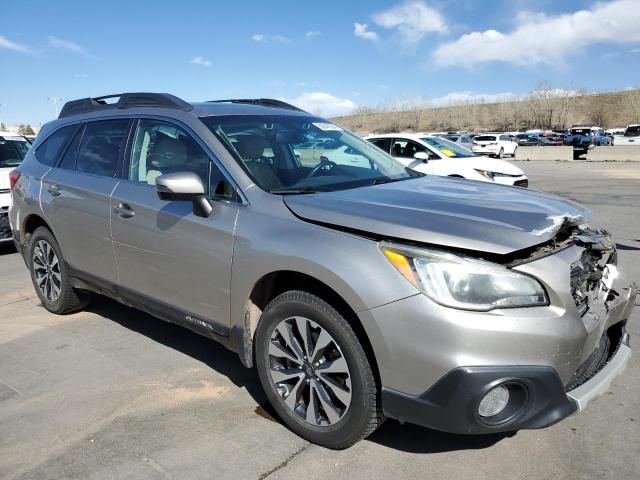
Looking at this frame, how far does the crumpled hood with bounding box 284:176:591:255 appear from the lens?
7.61 feet

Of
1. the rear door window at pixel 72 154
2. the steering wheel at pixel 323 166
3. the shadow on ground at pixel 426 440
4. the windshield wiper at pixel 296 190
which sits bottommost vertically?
the shadow on ground at pixel 426 440

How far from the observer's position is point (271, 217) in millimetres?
2818

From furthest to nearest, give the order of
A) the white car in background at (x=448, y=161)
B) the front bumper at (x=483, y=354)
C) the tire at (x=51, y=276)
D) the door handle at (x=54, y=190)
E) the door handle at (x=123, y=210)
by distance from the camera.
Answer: the white car in background at (x=448, y=161) → the tire at (x=51, y=276) → the door handle at (x=54, y=190) → the door handle at (x=123, y=210) → the front bumper at (x=483, y=354)

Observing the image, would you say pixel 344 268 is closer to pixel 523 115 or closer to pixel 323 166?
pixel 323 166

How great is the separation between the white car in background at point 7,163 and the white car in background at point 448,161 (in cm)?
660

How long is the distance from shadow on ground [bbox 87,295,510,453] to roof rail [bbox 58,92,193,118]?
181cm

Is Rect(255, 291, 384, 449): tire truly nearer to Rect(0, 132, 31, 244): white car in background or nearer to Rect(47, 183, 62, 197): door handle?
Rect(47, 183, 62, 197): door handle

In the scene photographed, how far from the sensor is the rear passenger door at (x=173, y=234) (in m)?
3.05

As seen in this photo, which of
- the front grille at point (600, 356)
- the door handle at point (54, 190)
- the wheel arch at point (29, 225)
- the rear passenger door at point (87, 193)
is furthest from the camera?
the wheel arch at point (29, 225)

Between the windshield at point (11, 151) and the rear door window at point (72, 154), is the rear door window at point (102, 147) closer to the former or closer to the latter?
the rear door window at point (72, 154)

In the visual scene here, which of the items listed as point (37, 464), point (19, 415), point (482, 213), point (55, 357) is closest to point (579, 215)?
point (482, 213)

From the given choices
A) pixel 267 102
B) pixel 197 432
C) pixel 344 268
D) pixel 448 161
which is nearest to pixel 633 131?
pixel 448 161

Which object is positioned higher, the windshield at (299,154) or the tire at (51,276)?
the windshield at (299,154)

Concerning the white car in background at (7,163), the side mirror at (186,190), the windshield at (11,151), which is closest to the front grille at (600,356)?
the side mirror at (186,190)
